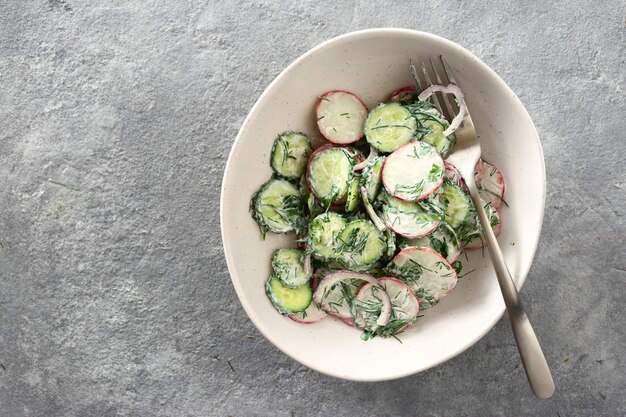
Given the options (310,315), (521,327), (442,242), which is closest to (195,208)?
(310,315)

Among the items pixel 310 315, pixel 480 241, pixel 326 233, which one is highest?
pixel 326 233

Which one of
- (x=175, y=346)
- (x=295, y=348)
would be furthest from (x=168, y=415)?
(x=295, y=348)

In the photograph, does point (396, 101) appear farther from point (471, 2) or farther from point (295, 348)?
point (295, 348)

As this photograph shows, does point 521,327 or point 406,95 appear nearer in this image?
point 521,327

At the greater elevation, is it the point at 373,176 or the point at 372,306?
the point at 373,176

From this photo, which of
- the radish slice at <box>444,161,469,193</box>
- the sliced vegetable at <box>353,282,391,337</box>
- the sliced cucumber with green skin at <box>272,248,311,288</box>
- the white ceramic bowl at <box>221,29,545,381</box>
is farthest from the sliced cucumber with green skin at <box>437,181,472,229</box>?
the sliced cucumber with green skin at <box>272,248,311,288</box>

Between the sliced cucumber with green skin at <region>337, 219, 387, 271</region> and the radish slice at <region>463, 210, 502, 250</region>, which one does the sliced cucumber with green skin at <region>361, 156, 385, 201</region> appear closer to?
the sliced cucumber with green skin at <region>337, 219, 387, 271</region>

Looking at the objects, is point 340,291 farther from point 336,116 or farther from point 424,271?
point 336,116

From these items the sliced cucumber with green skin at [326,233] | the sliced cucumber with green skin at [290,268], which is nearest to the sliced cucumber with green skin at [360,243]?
the sliced cucumber with green skin at [326,233]

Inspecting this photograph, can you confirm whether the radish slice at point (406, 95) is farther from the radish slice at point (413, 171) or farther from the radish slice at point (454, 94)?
the radish slice at point (413, 171)
